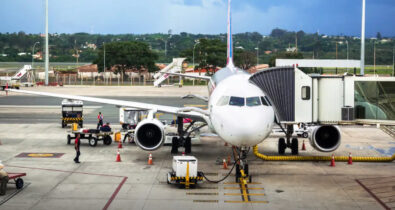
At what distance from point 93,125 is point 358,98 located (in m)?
24.0

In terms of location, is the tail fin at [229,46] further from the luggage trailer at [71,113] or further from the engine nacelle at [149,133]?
the luggage trailer at [71,113]

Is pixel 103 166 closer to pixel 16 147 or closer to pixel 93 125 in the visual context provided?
pixel 16 147

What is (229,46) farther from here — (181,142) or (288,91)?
(288,91)

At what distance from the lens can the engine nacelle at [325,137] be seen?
26.4m

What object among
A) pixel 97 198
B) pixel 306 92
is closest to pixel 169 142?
pixel 306 92

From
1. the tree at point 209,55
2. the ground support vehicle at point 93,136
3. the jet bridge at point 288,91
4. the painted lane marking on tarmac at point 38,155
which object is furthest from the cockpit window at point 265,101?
the tree at point 209,55

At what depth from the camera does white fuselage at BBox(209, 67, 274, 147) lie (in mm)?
20922

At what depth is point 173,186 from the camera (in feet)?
71.7

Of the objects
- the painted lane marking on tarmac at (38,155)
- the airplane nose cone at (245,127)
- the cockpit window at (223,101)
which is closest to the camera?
the airplane nose cone at (245,127)

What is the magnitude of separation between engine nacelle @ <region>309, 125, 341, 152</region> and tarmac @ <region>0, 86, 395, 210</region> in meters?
0.99

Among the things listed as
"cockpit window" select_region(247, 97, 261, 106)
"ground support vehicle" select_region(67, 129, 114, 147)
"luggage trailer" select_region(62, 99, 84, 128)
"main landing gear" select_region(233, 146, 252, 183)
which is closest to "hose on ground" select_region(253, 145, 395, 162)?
"main landing gear" select_region(233, 146, 252, 183)

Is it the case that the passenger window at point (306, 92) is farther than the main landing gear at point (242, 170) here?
Yes

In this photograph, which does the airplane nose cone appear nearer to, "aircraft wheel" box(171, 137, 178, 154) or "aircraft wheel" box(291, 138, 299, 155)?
"aircraft wheel" box(291, 138, 299, 155)

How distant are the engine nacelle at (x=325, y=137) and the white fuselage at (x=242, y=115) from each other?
4.83m
